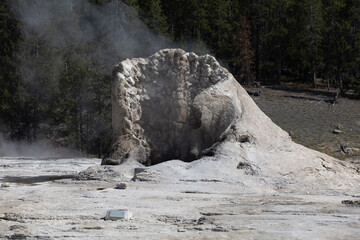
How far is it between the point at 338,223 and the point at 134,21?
96.3ft

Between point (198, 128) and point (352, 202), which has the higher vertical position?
point (198, 128)

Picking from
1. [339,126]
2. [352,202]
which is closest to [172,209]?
[352,202]

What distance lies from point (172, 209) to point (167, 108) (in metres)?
5.98

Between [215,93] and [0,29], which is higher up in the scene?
[0,29]

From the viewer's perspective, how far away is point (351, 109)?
32031 mm

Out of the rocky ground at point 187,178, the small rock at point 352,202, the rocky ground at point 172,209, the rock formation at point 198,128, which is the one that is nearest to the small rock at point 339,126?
the rocky ground at point 187,178

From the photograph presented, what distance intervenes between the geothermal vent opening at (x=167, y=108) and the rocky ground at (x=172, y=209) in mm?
1440

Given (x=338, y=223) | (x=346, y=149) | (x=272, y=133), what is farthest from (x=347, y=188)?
(x=346, y=149)

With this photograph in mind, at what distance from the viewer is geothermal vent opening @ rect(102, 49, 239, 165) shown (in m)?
14.4

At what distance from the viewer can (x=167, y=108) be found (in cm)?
1495

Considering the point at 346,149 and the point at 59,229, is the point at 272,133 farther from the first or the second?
the point at 346,149

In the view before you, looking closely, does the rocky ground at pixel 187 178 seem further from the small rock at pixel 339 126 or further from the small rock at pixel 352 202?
the small rock at pixel 339 126

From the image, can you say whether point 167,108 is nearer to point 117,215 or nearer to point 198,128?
point 198,128

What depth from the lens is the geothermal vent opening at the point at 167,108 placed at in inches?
567
